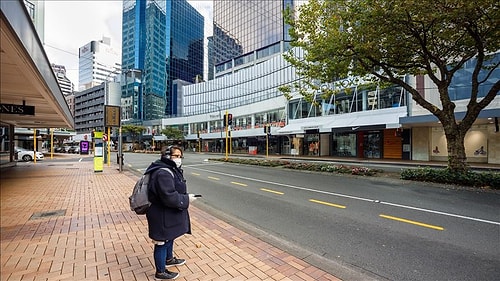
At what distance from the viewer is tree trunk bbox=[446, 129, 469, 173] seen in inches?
408

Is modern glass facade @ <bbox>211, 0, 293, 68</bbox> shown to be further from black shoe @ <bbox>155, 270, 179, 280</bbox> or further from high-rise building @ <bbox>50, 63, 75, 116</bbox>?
black shoe @ <bbox>155, 270, 179, 280</bbox>

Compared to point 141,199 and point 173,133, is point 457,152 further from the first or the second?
point 173,133

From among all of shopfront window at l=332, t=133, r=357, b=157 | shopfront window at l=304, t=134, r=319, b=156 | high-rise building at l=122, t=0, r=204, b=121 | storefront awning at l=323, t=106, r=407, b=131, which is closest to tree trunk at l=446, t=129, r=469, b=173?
storefront awning at l=323, t=106, r=407, b=131

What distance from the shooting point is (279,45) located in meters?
61.3

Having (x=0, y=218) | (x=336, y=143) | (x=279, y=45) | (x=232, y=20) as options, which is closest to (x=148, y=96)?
(x=232, y=20)

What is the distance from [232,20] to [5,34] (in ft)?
310

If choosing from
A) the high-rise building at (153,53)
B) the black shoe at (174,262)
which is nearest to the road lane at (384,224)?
the black shoe at (174,262)

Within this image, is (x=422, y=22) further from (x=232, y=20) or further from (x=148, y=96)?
(x=148, y=96)

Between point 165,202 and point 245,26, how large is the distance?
8878 cm

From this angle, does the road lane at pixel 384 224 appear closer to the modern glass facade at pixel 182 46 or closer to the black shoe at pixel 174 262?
the black shoe at pixel 174 262

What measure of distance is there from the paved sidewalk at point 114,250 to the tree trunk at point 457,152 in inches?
389

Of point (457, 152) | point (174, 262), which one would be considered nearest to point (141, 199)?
point (174, 262)

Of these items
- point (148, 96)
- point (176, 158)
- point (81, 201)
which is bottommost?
point (81, 201)

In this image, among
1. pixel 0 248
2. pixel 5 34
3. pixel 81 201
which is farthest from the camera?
pixel 81 201
